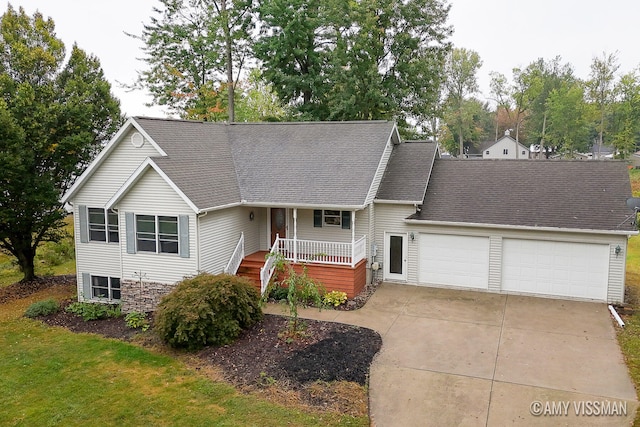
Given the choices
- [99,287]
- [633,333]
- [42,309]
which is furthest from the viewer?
[99,287]

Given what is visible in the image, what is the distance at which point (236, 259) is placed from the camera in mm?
16078

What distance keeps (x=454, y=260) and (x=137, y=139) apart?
11478 millimetres

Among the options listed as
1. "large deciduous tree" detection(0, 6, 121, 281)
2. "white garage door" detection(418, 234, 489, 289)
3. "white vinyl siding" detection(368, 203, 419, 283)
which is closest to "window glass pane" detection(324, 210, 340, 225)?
"white vinyl siding" detection(368, 203, 419, 283)

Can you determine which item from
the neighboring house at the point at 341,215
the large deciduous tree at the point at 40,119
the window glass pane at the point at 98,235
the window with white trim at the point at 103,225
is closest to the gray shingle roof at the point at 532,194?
the neighboring house at the point at 341,215

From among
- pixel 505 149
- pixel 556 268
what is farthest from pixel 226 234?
pixel 505 149

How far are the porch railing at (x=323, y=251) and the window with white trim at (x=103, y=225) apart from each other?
5.48 metres

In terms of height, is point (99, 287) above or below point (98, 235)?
below

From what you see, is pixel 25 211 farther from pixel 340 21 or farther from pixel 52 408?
pixel 340 21

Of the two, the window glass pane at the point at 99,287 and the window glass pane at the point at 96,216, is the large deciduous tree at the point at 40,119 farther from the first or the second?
the window glass pane at the point at 99,287

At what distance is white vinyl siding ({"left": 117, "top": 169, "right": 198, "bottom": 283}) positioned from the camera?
14.3 m

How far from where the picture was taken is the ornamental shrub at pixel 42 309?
49.7 ft

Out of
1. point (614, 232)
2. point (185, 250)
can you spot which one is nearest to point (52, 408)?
point (185, 250)

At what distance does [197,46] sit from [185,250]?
18.1 metres

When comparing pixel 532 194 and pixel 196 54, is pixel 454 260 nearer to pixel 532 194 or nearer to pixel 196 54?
pixel 532 194
